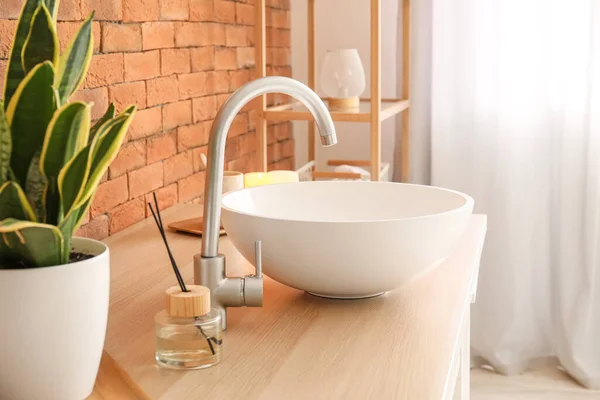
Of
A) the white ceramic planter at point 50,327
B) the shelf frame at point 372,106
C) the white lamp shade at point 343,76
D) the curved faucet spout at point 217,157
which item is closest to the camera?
the white ceramic planter at point 50,327

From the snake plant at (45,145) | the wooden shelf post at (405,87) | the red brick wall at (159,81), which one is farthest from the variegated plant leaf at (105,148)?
the wooden shelf post at (405,87)

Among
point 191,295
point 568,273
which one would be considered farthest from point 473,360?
point 191,295

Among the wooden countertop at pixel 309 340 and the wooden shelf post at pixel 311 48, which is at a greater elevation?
the wooden shelf post at pixel 311 48

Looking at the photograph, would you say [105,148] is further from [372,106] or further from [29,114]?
[372,106]

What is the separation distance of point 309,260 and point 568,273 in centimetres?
175

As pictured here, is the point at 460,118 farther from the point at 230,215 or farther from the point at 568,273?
the point at 230,215

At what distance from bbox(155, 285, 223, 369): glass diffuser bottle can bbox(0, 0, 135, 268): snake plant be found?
0.54 feet

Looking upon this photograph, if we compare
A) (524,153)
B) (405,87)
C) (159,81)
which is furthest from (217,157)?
(524,153)

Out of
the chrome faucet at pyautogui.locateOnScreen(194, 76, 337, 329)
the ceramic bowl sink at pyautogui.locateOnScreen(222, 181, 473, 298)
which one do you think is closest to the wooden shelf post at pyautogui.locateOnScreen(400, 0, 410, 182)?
the ceramic bowl sink at pyautogui.locateOnScreen(222, 181, 473, 298)

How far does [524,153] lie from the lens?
103 inches

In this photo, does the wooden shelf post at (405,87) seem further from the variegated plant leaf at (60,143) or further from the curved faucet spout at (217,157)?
the variegated plant leaf at (60,143)

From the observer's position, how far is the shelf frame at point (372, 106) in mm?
2166

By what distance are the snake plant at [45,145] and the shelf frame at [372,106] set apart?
1.38 m

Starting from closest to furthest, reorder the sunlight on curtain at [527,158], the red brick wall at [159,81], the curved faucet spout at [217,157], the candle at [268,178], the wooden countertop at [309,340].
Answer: the wooden countertop at [309,340], the curved faucet spout at [217,157], the red brick wall at [159,81], the candle at [268,178], the sunlight on curtain at [527,158]
